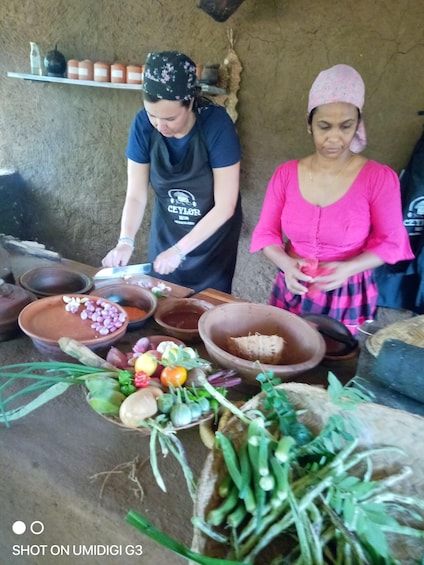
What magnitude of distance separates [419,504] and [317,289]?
1097 millimetres

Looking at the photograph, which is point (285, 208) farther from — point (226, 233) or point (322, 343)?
point (322, 343)

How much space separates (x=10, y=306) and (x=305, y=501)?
43.1 inches

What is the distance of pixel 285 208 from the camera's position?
199 centimetres

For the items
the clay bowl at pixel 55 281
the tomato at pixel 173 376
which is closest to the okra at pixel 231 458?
the tomato at pixel 173 376

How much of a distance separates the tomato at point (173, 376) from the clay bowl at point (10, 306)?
623 mm

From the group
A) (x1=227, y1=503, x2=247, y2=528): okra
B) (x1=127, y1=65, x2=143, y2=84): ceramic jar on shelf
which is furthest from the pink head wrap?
(x1=127, y1=65, x2=143, y2=84): ceramic jar on shelf

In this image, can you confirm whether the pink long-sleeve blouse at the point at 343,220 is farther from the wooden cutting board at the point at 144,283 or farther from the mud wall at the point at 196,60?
the mud wall at the point at 196,60

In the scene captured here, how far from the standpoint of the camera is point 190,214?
7.47 ft

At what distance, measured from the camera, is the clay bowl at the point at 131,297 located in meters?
1.62

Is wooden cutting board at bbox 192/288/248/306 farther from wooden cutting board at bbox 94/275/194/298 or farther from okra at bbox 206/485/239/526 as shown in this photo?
okra at bbox 206/485/239/526

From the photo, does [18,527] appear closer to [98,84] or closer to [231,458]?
[231,458]

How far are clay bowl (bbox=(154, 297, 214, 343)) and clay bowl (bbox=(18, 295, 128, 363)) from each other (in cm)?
18

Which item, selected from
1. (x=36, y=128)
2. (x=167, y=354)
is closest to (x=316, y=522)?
(x=167, y=354)

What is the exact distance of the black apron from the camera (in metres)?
2.12
